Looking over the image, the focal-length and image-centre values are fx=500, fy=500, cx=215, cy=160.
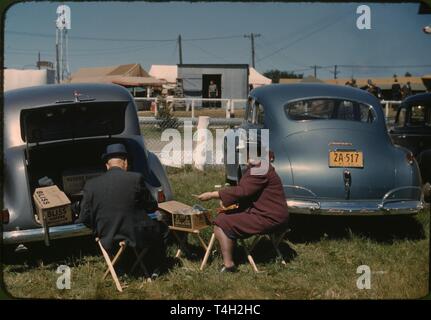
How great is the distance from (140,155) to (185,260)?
47.2 inches

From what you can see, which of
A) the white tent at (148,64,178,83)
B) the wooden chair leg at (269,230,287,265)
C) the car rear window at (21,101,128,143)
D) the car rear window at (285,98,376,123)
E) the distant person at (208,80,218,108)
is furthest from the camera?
the white tent at (148,64,178,83)

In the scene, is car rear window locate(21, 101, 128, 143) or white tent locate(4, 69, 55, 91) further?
white tent locate(4, 69, 55, 91)

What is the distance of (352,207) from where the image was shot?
525cm

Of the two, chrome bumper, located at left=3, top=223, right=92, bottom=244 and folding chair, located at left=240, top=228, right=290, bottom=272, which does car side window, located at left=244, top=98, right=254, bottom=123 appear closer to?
folding chair, located at left=240, top=228, right=290, bottom=272

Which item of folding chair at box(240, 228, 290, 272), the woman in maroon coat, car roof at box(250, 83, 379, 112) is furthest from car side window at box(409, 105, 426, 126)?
the woman in maroon coat

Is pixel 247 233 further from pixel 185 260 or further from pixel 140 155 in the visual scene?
pixel 140 155

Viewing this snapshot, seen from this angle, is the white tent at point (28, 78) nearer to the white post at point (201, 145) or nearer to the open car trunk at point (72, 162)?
the open car trunk at point (72, 162)

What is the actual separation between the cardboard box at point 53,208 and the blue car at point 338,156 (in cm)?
230

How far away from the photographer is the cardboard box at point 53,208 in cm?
450

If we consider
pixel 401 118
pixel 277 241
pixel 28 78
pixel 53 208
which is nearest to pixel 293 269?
pixel 277 241

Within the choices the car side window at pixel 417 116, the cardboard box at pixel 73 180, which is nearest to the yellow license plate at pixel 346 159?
the car side window at pixel 417 116

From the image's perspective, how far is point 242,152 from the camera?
6727mm

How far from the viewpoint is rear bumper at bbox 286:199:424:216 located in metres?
5.23

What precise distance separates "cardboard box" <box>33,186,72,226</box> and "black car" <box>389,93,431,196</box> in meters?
4.78
